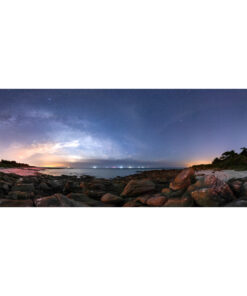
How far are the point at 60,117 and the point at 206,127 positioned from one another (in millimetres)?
2936

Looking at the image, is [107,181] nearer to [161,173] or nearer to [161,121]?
[161,173]

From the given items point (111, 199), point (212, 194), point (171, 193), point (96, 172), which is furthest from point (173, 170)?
point (96, 172)

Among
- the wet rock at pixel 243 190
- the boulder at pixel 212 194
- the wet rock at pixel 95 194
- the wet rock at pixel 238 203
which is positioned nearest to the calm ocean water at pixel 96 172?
the wet rock at pixel 95 194

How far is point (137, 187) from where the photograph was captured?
3020 millimetres

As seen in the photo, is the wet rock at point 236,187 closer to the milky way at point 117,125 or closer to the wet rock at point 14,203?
the milky way at point 117,125

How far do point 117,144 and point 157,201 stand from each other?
4.40 feet

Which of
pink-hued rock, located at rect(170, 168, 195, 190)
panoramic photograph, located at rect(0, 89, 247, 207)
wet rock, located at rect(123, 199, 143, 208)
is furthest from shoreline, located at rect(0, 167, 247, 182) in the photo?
wet rock, located at rect(123, 199, 143, 208)

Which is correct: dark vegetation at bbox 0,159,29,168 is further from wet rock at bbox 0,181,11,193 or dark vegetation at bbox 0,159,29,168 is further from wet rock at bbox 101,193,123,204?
wet rock at bbox 101,193,123,204

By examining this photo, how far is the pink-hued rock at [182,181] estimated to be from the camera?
2.90 meters

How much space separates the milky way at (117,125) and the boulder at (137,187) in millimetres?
375

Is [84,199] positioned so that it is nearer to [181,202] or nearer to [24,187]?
[24,187]

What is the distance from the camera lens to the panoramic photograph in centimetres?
294

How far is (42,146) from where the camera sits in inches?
121
